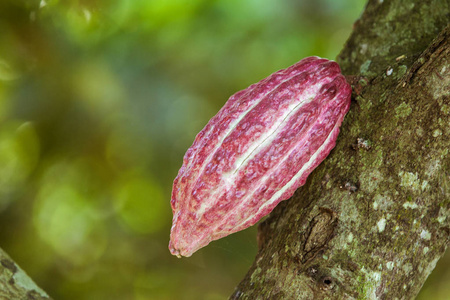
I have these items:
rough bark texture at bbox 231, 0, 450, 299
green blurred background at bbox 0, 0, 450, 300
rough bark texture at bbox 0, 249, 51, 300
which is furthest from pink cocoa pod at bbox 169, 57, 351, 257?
green blurred background at bbox 0, 0, 450, 300

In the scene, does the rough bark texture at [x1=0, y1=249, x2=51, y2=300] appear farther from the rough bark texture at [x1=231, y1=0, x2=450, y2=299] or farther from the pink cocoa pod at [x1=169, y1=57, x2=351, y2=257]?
the rough bark texture at [x1=231, y1=0, x2=450, y2=299]

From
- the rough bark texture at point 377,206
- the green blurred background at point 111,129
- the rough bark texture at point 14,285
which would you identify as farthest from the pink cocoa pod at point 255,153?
the green blurred background at point 111,129

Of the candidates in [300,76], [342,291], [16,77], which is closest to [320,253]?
[342,291]

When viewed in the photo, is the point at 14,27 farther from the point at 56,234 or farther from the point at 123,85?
the point at 56,234

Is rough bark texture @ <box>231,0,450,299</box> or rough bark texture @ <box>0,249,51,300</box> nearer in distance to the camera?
rough bark texture @ <box>231,0,450,299</box>

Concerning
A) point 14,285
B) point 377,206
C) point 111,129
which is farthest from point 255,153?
point 111,129

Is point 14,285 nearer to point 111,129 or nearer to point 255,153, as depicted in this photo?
point 255,153

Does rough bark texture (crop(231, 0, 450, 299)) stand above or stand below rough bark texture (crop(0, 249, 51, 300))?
above
